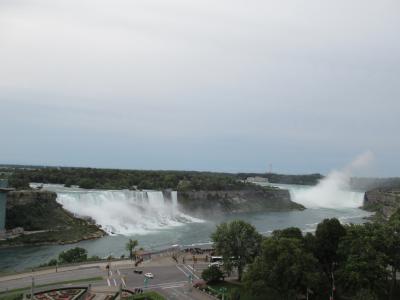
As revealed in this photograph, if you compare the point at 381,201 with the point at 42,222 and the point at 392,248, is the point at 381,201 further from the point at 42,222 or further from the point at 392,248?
the point at 392,248

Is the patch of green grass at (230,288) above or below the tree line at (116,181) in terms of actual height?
below

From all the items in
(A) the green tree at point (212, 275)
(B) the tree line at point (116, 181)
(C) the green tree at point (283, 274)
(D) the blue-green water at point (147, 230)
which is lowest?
(D) the blue-green water at point (147, 230)

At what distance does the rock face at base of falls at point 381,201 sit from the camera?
90.1m

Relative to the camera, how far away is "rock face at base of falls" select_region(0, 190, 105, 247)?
177ft

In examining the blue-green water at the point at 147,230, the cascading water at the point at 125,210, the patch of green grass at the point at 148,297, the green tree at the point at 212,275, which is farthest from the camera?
the cascading water at the point at 125,210

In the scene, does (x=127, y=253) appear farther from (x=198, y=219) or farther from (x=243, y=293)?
(x=198, y=219)

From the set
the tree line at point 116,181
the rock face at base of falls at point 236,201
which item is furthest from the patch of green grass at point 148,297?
the tree line at point 116,181

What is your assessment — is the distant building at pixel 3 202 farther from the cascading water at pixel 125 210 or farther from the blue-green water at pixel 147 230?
the cascading water at pixel 125 210

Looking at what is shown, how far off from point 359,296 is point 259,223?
2064 inches

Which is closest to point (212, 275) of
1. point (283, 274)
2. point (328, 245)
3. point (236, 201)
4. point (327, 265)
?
point (283, 274)

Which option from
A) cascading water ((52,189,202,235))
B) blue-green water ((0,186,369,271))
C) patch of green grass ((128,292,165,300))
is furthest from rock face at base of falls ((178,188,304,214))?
patch of green grass ((128,292,165,300))

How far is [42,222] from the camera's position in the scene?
58.0 m

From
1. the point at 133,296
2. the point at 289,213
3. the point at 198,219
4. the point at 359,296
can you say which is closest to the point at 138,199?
the point at 198,219

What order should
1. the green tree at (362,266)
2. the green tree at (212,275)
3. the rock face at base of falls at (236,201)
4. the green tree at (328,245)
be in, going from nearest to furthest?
the green tree at (362,266) < the green tree at (328,245) < the green tree at (212,275) < the rock face at base of falls at (236,201)
